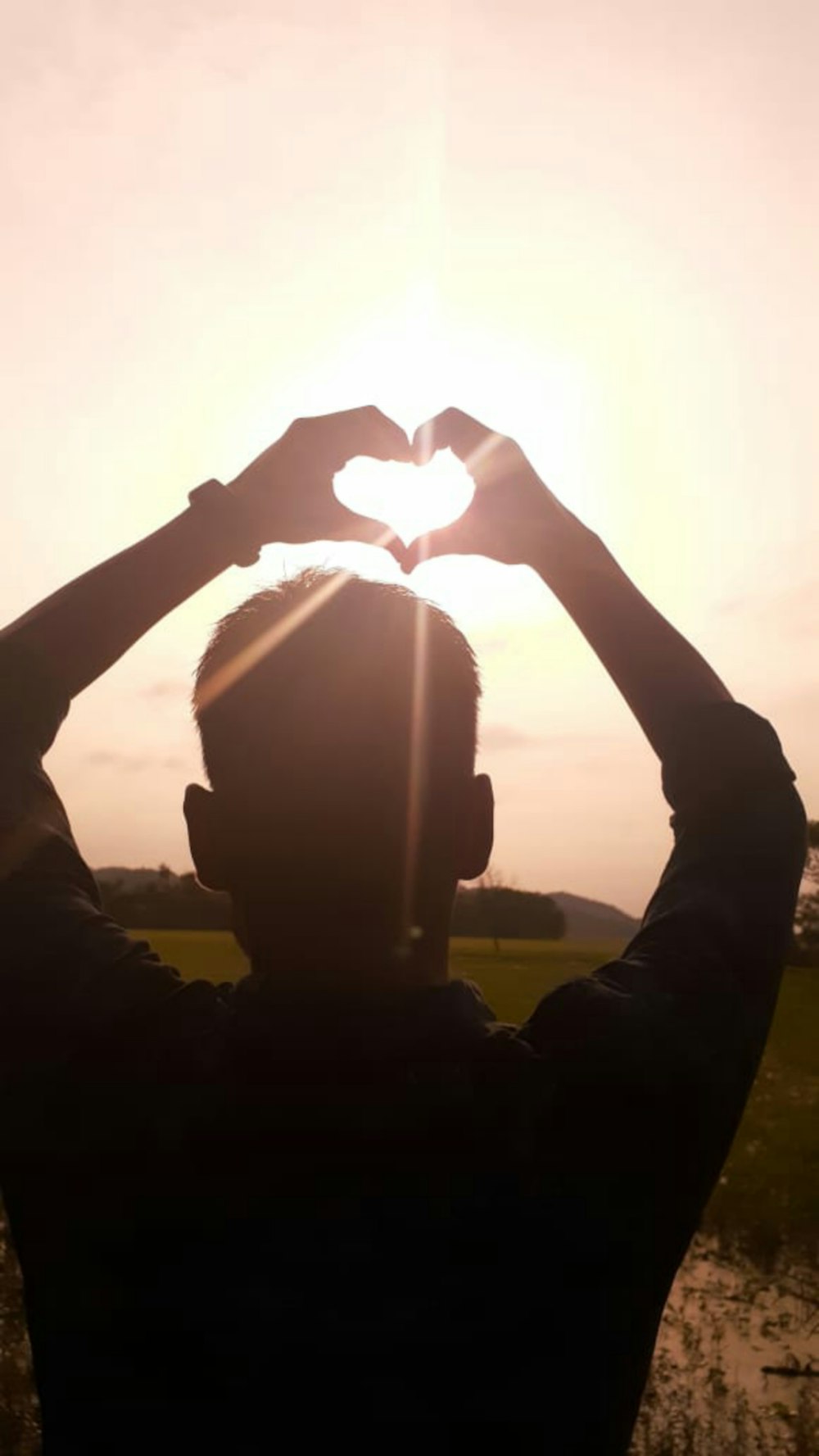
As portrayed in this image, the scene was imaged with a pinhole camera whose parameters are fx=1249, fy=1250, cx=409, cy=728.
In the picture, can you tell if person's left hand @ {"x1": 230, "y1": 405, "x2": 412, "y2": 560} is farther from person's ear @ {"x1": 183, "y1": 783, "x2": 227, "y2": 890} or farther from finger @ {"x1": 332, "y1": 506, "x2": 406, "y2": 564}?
person's ear @ {"x1": 183, "y1": 783, "x2": 227, "y2": 890}

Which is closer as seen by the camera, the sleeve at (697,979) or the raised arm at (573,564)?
the sleeve at (697,979)

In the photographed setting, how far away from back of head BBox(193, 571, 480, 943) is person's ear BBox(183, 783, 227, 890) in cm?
4

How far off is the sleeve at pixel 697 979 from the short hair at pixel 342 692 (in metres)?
0.33

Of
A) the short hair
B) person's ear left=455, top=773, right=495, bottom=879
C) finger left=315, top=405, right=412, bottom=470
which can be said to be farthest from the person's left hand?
person's ear left=455, top=773, right=495, bottom=879

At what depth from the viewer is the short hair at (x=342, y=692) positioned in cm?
160

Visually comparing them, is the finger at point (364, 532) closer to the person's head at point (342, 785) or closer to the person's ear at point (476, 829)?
the person's head at point (342, 785)

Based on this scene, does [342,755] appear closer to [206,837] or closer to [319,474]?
[206,837]

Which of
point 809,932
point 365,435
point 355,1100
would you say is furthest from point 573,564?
point 809,932

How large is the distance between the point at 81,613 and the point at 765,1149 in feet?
54.4

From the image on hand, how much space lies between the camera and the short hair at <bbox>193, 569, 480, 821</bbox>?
1.60 meters

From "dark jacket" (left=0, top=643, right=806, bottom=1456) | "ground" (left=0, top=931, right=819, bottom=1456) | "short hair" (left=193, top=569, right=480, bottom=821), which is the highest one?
"short hair" (left=193, top=569, right=480, bottom=821)

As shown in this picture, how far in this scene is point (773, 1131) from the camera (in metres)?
18.0

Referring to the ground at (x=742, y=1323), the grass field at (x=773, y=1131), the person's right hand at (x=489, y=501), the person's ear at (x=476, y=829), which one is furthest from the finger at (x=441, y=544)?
the ground at (x=742, y=1323)

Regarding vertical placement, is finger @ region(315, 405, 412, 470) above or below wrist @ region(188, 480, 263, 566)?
above
